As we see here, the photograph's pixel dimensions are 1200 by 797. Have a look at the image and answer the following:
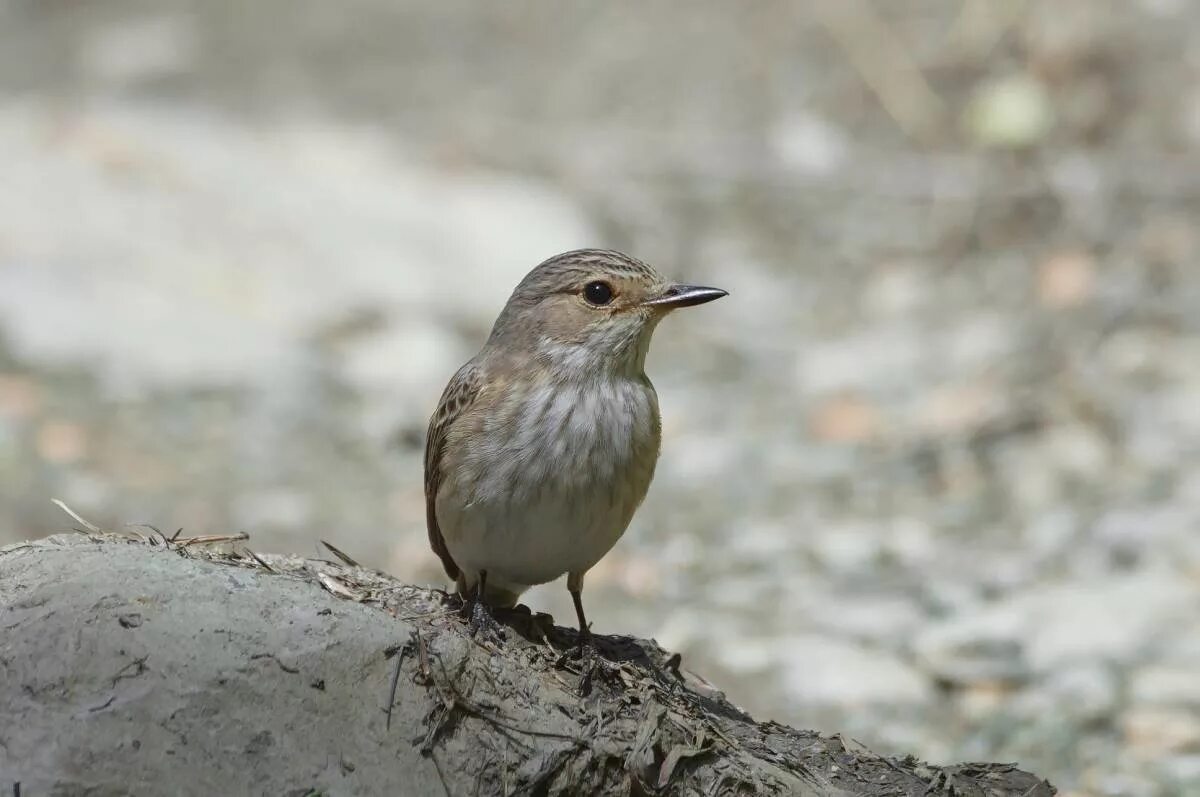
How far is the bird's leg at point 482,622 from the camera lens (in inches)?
167

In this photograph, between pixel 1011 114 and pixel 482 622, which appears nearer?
pixel 482 622

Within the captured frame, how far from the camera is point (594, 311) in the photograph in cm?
506

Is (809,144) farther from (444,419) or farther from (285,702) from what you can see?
(285,702)

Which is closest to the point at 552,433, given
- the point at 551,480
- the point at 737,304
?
the point at 551,480

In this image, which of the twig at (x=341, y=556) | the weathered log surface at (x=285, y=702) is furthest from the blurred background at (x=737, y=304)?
the weathered log surface at (x=285, y=702)

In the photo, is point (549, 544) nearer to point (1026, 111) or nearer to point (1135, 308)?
point (1135, 308)

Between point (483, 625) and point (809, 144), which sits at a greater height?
point (809, 144)

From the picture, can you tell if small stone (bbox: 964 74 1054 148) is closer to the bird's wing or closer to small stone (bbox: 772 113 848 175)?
small stone (bbox: 772 113 848 175)

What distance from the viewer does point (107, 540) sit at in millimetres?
4035

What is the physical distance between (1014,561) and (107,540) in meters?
4.59

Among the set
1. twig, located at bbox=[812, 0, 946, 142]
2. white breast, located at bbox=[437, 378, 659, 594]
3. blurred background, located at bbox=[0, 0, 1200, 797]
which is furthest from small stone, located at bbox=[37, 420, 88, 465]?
twig, located at bbox=[812, 0, 946, 142]

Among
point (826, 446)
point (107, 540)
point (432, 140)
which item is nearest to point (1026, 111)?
point (826, 446)

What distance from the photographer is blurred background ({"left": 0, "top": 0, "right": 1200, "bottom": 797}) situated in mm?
6864

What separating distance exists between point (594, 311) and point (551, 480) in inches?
26.9
